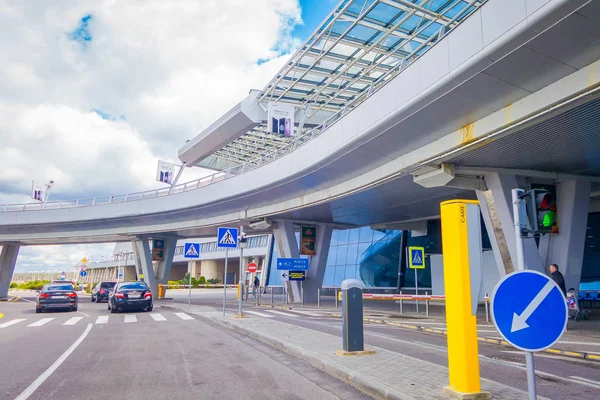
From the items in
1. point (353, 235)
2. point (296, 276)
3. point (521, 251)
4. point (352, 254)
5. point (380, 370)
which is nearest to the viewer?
point (521, 251)

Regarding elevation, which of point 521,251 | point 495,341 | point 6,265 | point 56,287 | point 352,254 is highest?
point 352,254

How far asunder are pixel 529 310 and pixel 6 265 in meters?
54.9

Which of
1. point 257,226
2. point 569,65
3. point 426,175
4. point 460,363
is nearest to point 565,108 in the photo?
point 569,65

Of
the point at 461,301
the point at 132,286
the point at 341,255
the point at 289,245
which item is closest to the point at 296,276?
the point at 289,245

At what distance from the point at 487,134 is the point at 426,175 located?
3813 mm

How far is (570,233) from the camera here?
16.5 meters

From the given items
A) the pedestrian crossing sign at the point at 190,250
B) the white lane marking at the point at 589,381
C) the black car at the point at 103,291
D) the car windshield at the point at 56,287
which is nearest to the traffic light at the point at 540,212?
the white lane marking at the point at 589,381

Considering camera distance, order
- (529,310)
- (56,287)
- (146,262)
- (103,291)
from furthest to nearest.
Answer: (146,262) → (103,291) → (56,287) → (529,310)

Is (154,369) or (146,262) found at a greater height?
(146,262)

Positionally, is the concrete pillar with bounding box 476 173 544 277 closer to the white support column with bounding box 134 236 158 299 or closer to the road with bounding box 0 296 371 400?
the road with bounding box 0 296 371 400

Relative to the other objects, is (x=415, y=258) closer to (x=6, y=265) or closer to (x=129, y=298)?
(x=129, y=298)

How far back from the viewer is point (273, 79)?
2647cm

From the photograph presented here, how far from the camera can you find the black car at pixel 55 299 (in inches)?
898

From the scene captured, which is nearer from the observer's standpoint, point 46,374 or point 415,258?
point 46,374
